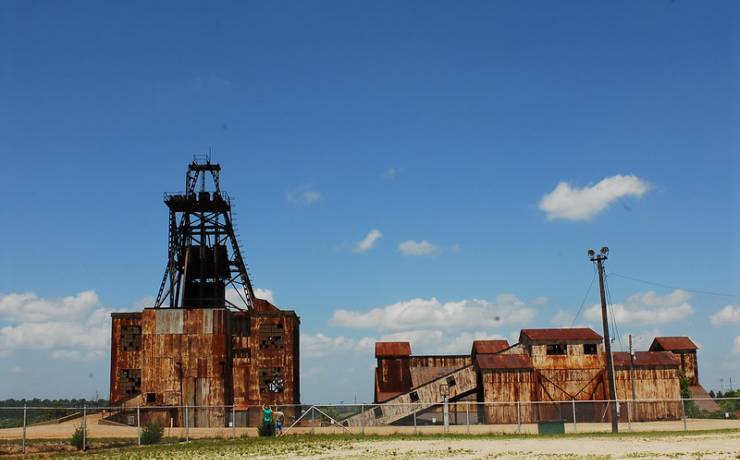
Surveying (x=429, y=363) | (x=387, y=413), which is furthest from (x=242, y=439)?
(x=429, y=363)

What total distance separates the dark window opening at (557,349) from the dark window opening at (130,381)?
3311 cm

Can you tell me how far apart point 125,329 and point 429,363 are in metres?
30.1

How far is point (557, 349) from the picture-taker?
59844 millimetres

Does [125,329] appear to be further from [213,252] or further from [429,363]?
[429,363]

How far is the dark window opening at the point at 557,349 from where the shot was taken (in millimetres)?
59719

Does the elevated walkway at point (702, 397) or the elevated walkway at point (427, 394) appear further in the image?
the elevated walkway at point (702, 397)

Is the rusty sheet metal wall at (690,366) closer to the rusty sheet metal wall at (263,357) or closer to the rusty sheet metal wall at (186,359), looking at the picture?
the rusty sheet metal wall at (263,357)

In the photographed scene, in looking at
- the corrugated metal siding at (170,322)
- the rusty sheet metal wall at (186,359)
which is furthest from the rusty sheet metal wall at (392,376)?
the corrugated metal siding at (170,322)

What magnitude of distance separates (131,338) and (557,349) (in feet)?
113

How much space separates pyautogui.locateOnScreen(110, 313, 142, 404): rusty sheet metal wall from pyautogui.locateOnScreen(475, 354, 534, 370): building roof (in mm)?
27391

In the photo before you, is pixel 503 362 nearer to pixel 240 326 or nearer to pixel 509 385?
pixel 509 385

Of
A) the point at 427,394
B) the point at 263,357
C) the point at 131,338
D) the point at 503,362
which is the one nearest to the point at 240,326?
the point at 263,357

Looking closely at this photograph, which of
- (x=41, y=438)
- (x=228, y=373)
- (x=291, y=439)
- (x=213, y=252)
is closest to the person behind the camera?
(x=291, y=439)

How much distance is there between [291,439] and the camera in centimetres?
3384
